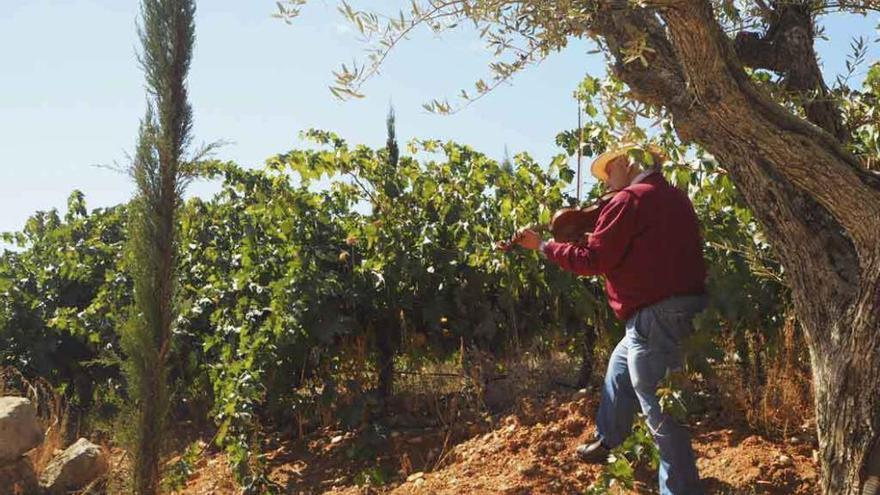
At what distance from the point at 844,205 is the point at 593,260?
118 cm

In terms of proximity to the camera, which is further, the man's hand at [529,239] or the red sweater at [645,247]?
the man's hand at [529,239]

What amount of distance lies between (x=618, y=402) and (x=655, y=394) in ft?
1.86

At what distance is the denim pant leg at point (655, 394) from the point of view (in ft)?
14.6

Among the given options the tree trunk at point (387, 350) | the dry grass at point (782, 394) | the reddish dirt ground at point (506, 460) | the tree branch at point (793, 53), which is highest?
the tree branch at point (793, 53)

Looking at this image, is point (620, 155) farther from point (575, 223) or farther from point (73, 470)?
point (73, 470)

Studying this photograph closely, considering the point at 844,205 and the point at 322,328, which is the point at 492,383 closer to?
the point at 322,328

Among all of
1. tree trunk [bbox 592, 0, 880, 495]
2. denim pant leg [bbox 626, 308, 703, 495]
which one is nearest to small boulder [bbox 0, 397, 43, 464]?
denim pant leg [bbox 626, 308, 703, 495]

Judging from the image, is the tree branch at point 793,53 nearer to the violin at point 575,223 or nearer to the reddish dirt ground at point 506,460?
the violin at point 575,223

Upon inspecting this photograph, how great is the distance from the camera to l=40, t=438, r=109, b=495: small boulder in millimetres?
7113

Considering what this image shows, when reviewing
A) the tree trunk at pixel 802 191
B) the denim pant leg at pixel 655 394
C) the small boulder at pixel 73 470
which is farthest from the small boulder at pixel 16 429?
the tree trunk at pixel 802 191

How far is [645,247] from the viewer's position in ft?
14.9

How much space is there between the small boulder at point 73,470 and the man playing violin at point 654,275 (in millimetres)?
4378

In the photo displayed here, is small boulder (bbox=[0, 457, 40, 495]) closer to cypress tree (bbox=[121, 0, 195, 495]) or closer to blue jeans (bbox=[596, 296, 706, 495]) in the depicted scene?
cypress tree (bbox=[121, 0, 195, 495])

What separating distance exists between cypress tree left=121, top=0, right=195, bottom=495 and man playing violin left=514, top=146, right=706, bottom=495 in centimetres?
218
